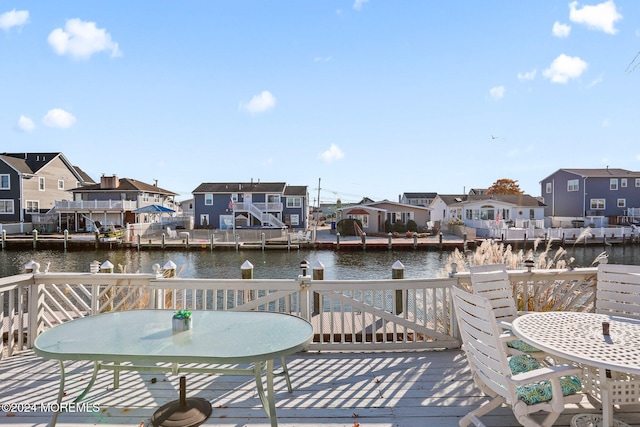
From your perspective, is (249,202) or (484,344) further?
(249,202)

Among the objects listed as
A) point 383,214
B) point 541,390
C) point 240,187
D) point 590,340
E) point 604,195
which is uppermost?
point 240,187

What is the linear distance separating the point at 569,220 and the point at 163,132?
33.4m

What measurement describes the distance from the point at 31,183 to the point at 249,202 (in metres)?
18.3

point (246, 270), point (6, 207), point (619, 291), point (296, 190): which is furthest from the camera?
point (296, 190)

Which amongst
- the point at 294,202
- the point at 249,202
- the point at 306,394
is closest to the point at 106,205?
the point at 249,202

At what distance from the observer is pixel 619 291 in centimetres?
335

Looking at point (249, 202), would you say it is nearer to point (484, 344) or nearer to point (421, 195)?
point (421, 195)

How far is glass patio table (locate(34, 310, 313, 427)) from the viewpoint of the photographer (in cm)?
214

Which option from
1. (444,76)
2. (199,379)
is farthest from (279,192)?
(199,379)

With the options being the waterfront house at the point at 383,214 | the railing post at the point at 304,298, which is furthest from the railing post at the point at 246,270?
the waterfront house at the point at 383,214

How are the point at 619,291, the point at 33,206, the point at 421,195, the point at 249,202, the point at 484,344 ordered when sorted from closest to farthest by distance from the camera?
1. the point at 484,344
2. the point at 619,291
3. the point at 33,206
4. the point at 249,202
5. the point at 421,195

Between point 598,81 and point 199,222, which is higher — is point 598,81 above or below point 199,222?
above

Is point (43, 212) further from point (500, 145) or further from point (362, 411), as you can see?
point (362, 411)

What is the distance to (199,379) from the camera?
10.7 ft
